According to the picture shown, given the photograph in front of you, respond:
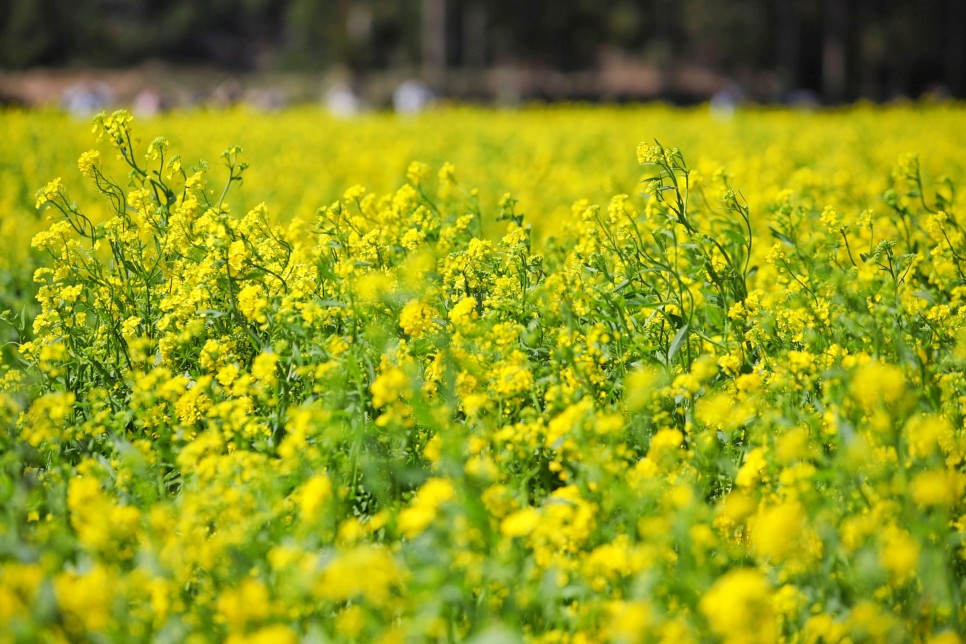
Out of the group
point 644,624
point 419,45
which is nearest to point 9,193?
point 644,624

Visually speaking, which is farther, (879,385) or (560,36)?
(560,36)

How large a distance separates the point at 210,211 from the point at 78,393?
0.76 m

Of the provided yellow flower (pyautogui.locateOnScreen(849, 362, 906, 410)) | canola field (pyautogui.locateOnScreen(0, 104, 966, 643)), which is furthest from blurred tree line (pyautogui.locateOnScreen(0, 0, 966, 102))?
yellow flower (pyautogui.locateOnScreen(849, 362, 906, 410))

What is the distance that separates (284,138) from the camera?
12.5 m

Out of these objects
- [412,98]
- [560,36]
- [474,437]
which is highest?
[474,437]

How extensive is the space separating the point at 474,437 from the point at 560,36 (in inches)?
2067

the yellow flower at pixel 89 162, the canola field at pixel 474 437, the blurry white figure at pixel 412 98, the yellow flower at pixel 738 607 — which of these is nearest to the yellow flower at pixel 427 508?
the canola field at pixel 474 437

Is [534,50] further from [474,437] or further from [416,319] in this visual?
[474,437]

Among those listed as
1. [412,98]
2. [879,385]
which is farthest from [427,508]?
[412,98]

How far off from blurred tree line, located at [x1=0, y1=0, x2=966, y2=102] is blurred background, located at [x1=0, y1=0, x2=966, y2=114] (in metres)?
0.10

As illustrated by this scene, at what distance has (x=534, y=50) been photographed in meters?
53.0

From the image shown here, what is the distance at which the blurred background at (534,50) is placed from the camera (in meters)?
42.2

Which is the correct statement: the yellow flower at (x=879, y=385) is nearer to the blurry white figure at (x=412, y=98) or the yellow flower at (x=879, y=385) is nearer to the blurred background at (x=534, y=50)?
the blurry white figure at (x=412, y=98)

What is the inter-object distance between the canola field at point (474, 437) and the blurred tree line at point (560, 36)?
40.5m
